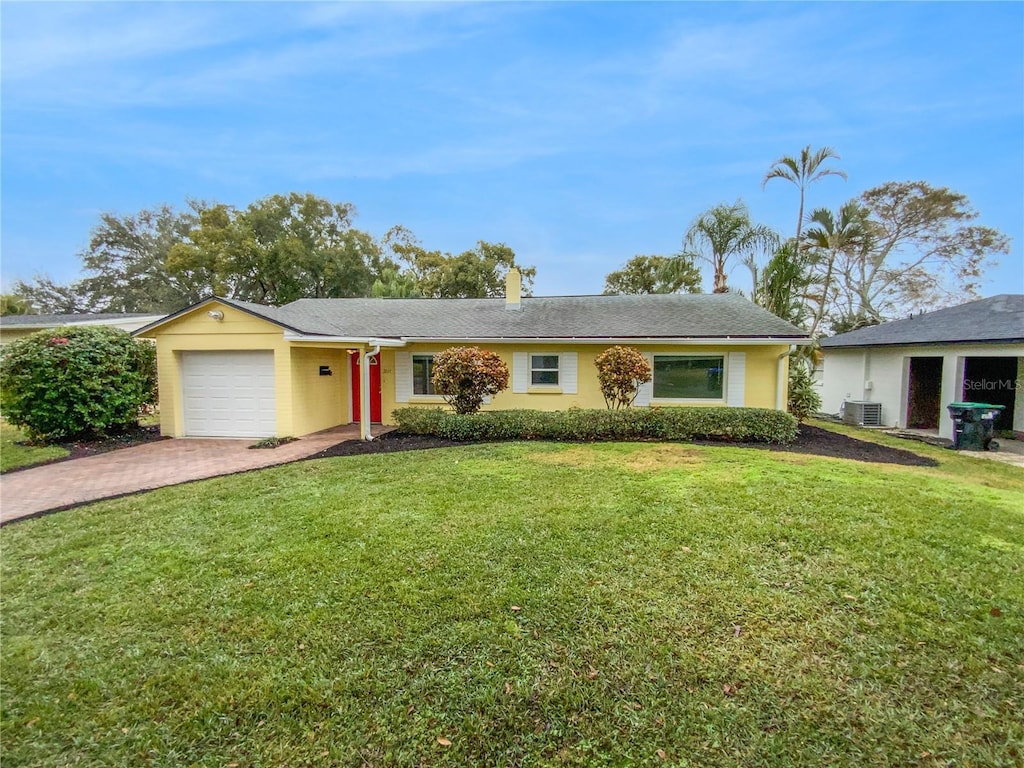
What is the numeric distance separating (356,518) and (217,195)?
32487 mm

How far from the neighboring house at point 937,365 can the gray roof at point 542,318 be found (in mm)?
4097

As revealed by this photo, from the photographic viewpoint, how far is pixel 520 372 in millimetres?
12492

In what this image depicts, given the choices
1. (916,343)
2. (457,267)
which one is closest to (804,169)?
(916,343)

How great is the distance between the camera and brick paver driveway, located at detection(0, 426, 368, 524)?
19.9 feet

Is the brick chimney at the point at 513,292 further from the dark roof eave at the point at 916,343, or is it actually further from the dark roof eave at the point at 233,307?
the dark roof eave at the point at 916,343

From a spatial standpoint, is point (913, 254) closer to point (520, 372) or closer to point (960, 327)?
point (960, 327)

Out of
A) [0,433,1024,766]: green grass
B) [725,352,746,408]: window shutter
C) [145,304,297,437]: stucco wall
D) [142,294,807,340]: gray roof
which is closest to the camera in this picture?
[0,433,1024,766]: green grass

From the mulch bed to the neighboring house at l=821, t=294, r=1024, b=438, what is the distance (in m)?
3.93

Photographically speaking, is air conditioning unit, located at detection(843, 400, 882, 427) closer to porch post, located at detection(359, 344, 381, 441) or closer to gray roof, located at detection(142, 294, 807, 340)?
gray roof, located at detection(142, 294, 807, 340)

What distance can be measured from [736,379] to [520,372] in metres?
Result: 5.59

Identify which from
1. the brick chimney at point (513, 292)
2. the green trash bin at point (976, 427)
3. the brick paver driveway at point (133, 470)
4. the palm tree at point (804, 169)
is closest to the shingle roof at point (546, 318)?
the brick chimney at point (513, 292)

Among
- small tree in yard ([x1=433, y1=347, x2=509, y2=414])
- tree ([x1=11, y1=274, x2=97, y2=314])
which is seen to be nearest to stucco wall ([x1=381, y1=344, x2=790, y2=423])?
small tree in yard ([x1=433, y1=347, x2=509, y2=414])

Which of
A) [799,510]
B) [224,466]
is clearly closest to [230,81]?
[224,466]

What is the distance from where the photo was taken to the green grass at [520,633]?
7.49 feet
